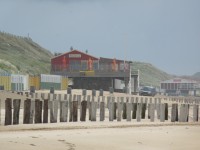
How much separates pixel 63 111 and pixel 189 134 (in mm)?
6139

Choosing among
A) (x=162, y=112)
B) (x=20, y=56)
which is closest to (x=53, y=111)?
(x=162, y=112)

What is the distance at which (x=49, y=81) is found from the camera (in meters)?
74.0

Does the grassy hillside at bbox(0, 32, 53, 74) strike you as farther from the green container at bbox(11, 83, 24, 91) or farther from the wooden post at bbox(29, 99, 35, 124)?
the wooden post at bbox(29, 99, 35, 124)

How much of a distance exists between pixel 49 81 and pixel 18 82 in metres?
12.8

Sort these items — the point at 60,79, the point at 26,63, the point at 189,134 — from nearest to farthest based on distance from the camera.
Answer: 1. the point at 189,134
2. the point at 60,79
3. the point at 26,63

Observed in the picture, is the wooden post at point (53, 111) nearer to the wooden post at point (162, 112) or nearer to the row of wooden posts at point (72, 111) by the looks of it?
the row of wooden posts at point (72, 111)

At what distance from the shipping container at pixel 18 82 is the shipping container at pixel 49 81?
714 centimetres

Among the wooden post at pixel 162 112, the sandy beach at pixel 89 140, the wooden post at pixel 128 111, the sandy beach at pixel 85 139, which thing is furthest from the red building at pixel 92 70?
the sandy beach at pixel 89 140

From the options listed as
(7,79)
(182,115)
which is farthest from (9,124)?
(7,79)

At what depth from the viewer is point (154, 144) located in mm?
14750

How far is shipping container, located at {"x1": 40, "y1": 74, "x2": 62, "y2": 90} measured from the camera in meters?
72.3

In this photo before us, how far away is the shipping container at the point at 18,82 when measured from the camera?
60.4 metres

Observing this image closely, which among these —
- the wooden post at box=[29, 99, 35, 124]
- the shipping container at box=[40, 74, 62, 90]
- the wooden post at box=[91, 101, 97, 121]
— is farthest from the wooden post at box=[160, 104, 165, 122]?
the shipping container at box=[40, 74, 62, 90]

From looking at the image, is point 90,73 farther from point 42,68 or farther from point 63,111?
point 42,68
